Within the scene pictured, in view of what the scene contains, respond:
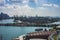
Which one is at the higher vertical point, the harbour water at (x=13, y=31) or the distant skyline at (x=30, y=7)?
the distant skyline at (x=30, y=7)

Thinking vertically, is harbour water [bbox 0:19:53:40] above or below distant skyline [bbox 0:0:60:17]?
below

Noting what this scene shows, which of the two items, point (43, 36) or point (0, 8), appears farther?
point (0, 8)

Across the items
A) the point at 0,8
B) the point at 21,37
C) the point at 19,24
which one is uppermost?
the point at 0,8

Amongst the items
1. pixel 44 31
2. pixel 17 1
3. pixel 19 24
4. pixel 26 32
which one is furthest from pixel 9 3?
pixel 44 31

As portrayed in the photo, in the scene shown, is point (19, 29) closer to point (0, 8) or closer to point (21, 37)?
point (21, 37)

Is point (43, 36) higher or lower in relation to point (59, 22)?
lower

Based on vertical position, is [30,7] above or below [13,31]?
above

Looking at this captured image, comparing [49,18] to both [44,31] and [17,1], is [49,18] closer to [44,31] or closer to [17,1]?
[44,31]
